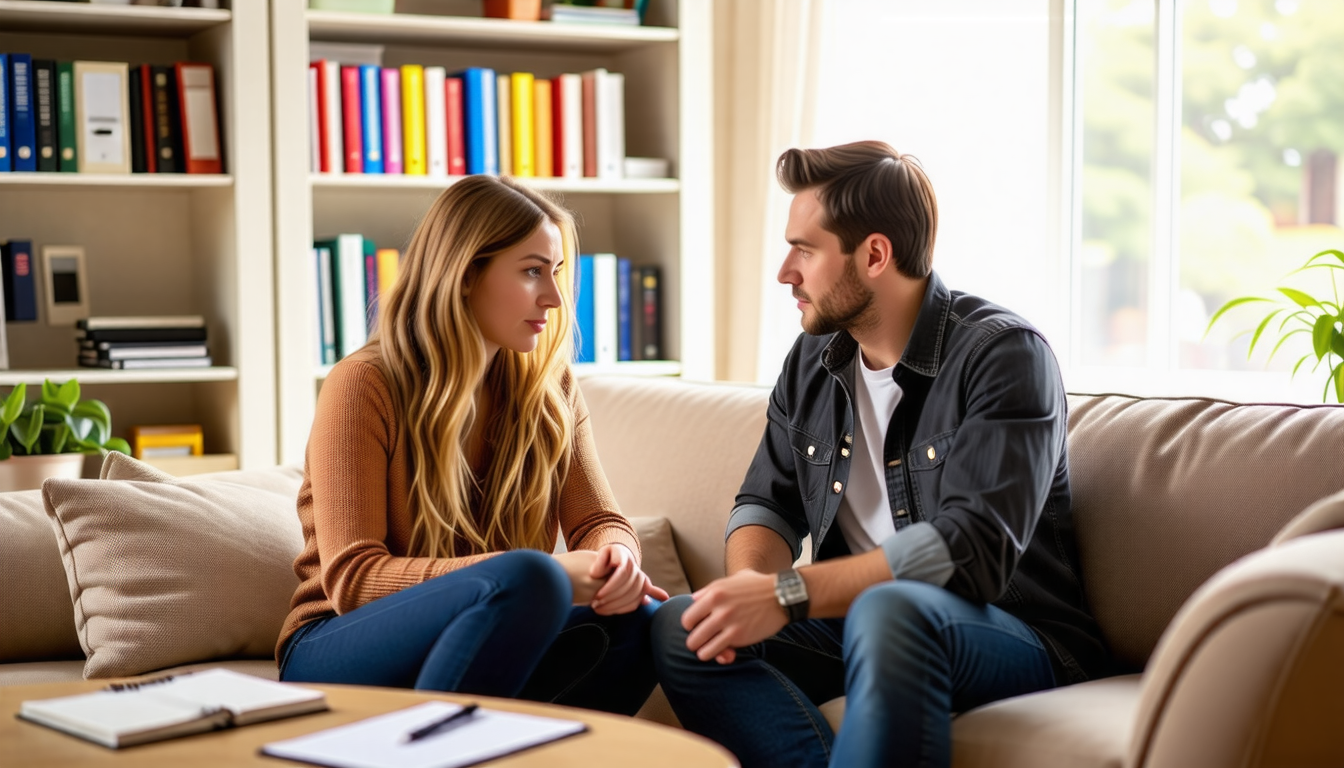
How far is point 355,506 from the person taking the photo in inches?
71.4

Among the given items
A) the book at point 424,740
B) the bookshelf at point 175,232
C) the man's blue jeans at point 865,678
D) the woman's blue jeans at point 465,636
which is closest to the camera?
the book at point 424,740

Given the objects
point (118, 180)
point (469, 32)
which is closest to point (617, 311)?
point (469, 32)

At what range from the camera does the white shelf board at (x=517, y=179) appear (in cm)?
322

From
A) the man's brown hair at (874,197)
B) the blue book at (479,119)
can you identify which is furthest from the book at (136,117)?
the man's brown hair at (874,197)

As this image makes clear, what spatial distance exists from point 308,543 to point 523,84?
173 cm

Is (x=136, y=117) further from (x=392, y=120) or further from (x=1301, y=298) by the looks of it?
(x=1301, y=298)

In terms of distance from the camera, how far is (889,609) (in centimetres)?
157

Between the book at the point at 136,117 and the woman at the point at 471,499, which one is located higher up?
the book at the point at 136,117

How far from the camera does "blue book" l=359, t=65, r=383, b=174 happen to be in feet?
10.6

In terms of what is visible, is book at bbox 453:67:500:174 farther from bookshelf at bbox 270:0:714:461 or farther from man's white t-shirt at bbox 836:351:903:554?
man's white t-shirt at bbox 836:351:903:554

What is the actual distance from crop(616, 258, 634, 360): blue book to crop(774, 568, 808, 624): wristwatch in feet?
6.19

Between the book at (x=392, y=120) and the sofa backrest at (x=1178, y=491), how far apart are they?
187cm

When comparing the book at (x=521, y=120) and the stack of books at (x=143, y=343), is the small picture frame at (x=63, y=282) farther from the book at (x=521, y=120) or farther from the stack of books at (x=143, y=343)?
the book at (x=521, y=120)

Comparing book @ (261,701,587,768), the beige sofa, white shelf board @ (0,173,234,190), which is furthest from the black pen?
white shelf board @ (0,173,234,190)
